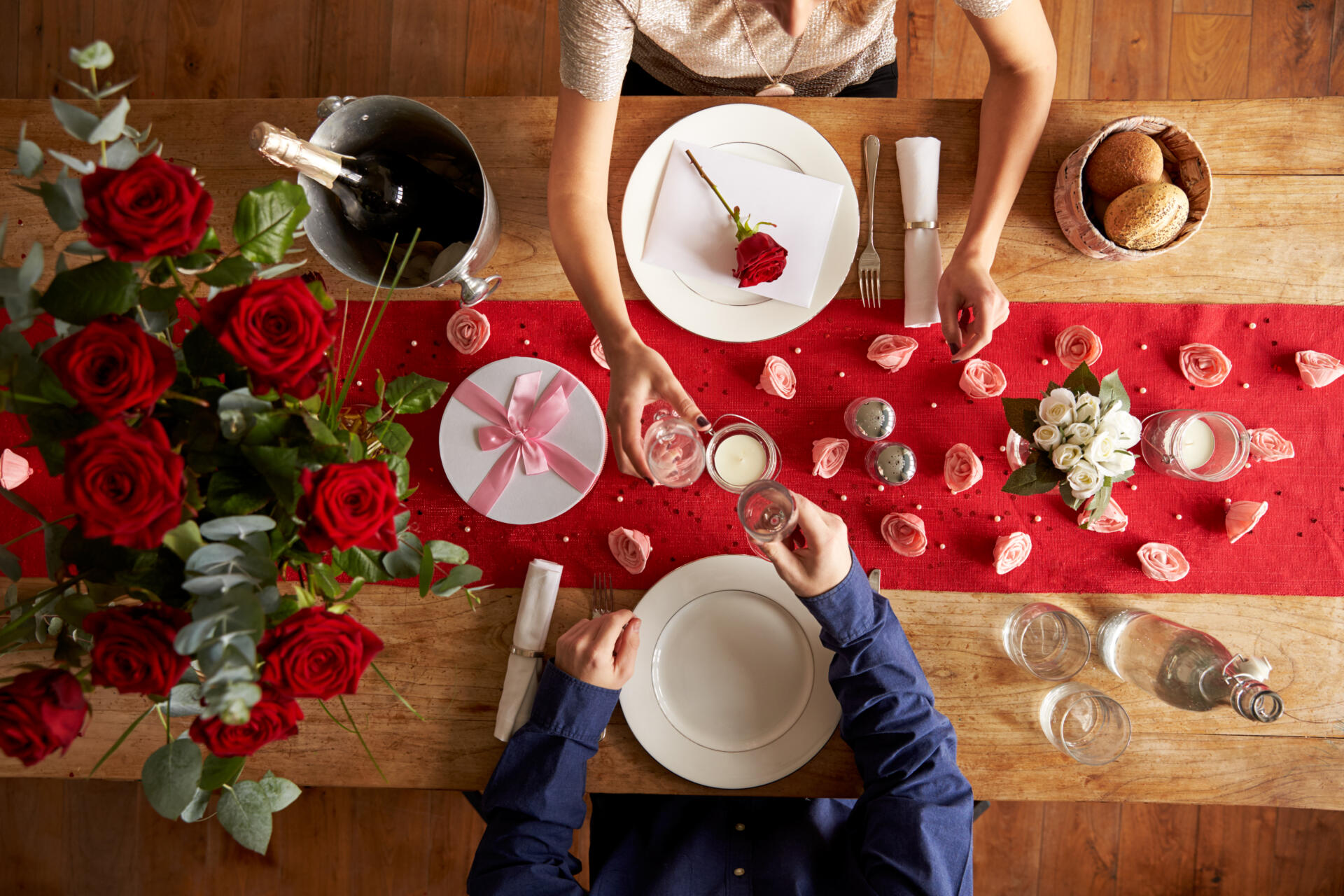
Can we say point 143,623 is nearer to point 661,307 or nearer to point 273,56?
point 661,307

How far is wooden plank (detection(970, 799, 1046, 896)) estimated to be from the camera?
1.94 m

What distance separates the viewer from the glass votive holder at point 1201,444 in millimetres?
1068

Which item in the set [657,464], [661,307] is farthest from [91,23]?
[657,464]

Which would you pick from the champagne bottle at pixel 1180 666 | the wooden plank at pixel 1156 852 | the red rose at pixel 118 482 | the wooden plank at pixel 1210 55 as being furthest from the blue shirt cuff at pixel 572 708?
the wooden plank at pixel 1210 55

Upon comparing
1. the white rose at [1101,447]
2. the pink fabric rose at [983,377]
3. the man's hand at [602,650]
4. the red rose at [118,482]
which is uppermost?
the red rose at [118,482]

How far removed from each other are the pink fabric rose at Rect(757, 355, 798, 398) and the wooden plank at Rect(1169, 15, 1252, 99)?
1.72m

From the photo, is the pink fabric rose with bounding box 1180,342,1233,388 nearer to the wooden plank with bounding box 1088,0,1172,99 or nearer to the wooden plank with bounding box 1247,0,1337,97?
the wooden plank with bounding box 1088,0,1172,99

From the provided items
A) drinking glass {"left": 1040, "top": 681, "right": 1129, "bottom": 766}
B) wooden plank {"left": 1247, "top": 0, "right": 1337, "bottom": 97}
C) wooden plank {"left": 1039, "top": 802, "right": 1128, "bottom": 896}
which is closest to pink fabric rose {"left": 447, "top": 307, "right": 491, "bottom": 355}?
drinking glass {"left": 1040, "top": 681, "right": 1129, "bottom": 766}

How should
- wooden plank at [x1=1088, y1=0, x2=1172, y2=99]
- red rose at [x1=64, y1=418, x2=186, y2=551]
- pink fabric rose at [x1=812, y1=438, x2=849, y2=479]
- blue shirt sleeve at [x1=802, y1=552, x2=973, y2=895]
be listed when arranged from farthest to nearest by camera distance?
wooden plank at [x1=1088, y1=0, x2=1172, y2=99]
pink fabric rose at [x1=812, y1=438, x2=849, y2=479]
blue shirt sleeve at [x1=802, y1=552, x2=973, y2=895]
red rose at [x1=64, y1=418, x2=186, y2=551]

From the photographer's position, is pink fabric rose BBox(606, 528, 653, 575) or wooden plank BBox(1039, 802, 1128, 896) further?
wooden plank BBox(1039, 802, 1128, 896)

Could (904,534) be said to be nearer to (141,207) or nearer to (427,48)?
(141,207)

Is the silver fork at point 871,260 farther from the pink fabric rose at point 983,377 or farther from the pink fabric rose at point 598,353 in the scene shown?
the pink fabric rose at point 598,353

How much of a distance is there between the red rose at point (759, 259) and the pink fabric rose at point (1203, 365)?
646 millimetres

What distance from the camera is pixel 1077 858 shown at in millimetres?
1943
